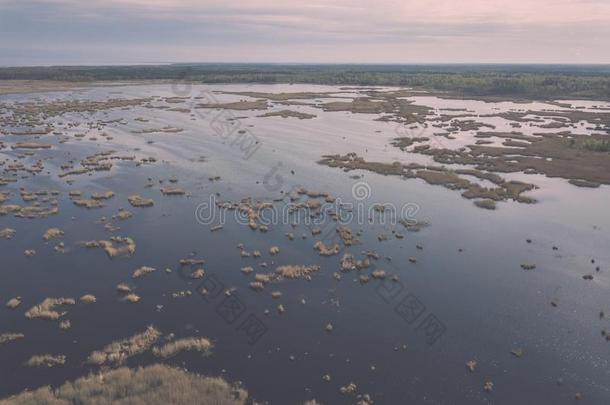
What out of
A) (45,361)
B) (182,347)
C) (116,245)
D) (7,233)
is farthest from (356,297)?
(7,233)

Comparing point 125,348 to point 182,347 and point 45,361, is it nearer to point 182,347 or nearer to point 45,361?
point 182,347

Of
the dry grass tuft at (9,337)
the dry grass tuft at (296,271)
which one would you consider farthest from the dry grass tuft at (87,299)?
the dry grass tuft at (296,271)

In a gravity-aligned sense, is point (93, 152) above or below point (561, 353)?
above

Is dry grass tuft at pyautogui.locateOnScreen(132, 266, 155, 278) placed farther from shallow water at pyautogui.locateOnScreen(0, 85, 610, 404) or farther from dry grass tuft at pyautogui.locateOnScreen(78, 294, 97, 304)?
dry grass tuft at pyautogui.locateOnScreen(78, 294, 97, 304)

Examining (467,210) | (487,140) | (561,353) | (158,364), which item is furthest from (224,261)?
(487,140)

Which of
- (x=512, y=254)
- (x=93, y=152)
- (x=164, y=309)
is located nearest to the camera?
(x=164, y=309)

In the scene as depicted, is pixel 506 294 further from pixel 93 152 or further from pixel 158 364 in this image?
pixel 93 152
